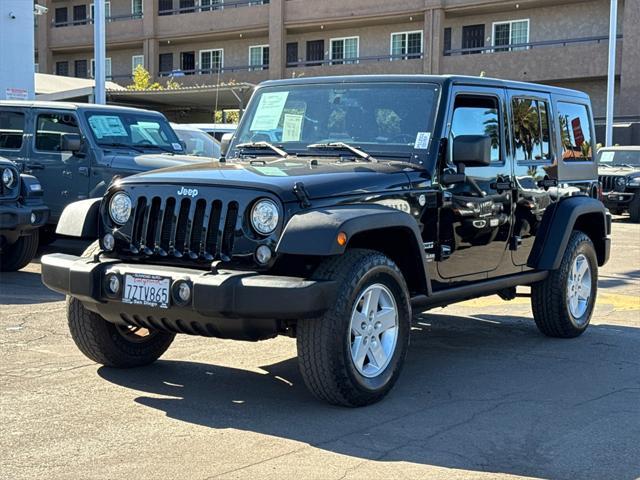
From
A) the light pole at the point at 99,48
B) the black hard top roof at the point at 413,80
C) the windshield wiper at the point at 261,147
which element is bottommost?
the windshield wiper at the point at 261,147

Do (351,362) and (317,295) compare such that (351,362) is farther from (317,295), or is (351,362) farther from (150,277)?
(150,277)

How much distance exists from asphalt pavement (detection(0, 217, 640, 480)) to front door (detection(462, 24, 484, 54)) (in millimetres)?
32708

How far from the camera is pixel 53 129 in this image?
1197 cm

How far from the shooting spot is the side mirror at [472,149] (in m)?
5.98

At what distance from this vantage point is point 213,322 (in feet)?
16.4

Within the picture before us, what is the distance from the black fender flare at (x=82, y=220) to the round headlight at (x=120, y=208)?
0.56 ft

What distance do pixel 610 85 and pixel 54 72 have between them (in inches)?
1320

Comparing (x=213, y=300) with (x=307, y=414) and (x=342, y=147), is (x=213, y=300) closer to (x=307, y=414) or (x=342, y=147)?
(x=307, y=414)

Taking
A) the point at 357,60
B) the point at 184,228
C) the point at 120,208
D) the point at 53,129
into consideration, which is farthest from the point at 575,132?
the point at 357,60

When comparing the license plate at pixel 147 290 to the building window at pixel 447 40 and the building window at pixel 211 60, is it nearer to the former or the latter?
the building window at pixel 447 40

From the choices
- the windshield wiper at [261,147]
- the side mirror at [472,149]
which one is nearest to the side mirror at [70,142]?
the windshield wiper at [261,147]

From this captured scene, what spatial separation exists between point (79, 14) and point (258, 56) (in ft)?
38.5

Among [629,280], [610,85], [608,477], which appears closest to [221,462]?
[608,477]

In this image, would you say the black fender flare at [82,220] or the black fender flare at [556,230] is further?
the black fender flare at [556,230]
